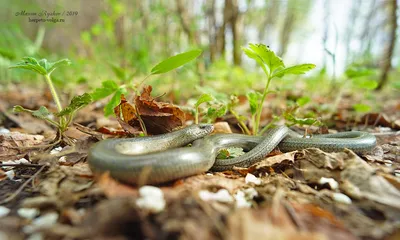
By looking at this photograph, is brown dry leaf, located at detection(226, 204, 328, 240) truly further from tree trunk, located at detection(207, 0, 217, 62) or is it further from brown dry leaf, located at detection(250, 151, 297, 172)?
tree trunk, located at detection(207, 0, 217, 62)

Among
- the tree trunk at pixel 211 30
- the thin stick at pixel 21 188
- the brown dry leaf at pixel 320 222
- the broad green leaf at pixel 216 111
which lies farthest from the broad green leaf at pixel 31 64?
the tree trunk at pixel 211 30

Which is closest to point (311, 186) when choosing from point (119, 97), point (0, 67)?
point (119, 97)

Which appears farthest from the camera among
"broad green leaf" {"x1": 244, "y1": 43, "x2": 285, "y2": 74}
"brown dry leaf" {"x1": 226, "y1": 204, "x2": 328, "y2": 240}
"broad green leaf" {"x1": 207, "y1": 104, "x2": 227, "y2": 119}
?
"broad green leaf" {"x1": 207, "y1": 104, "x2": 227, "y2": 119}

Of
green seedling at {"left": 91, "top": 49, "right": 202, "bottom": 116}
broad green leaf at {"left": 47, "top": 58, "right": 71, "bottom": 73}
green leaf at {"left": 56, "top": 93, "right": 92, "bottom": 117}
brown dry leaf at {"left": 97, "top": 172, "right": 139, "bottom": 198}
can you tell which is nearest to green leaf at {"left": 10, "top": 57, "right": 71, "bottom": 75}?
broad green leaf at {"left": 47, "top": 58, "right": 71, "bottom": 73}

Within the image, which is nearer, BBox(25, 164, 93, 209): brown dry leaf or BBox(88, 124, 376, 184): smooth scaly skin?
BBox(25, 164, 93, 209): brown dry leaf

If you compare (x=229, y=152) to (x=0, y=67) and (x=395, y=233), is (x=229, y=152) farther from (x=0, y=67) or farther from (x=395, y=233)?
(x=0, y=67)

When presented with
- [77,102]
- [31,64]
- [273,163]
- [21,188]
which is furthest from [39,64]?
[273,163]
